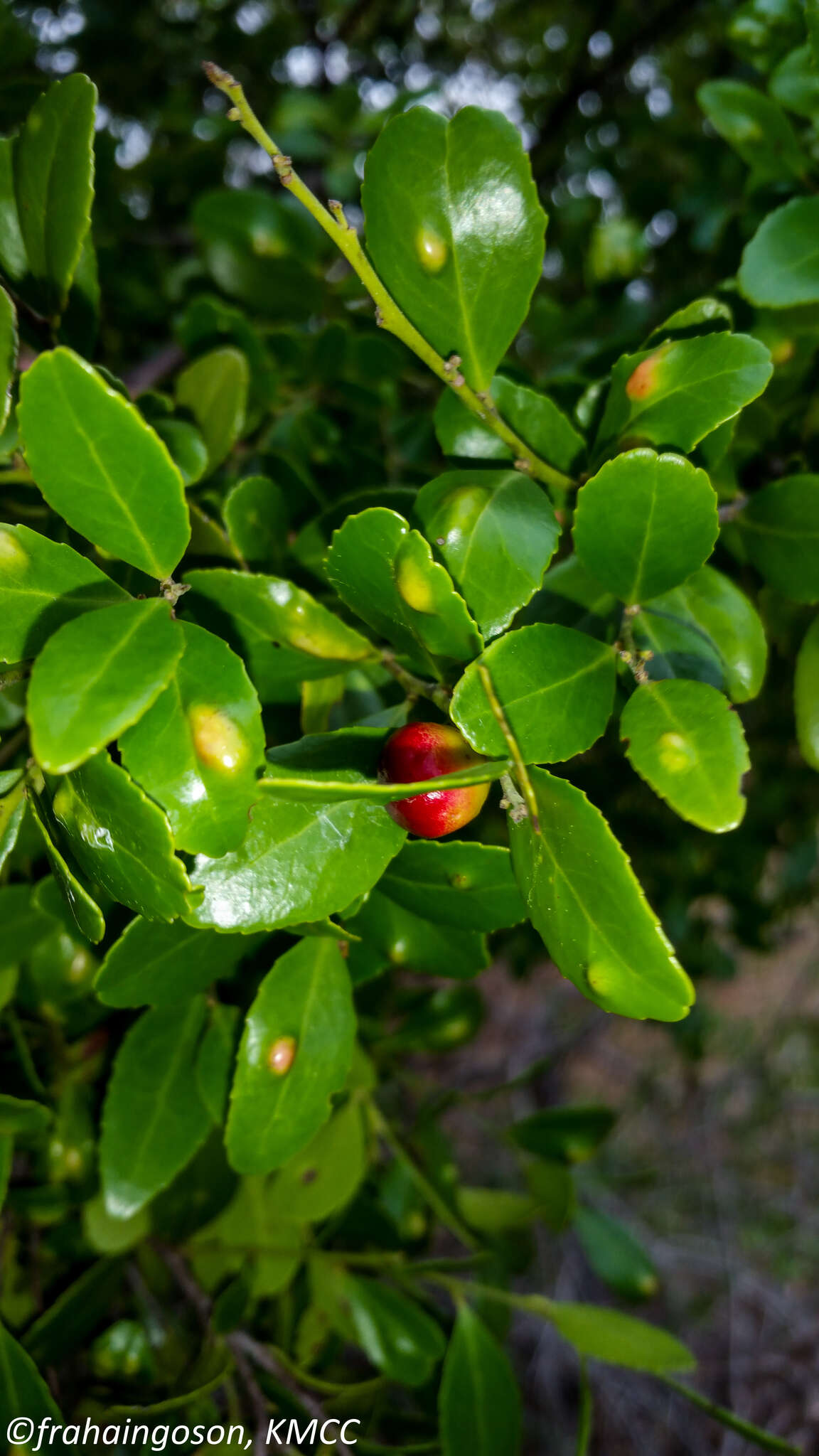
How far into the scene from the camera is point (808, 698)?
573 mm

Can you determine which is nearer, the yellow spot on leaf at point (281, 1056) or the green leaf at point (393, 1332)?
the yellow spot on leaf at point (281, 1056)

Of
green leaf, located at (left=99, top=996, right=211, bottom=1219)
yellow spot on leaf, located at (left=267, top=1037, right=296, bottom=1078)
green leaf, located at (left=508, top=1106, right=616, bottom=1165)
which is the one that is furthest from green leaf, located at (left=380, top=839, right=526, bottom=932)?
green leaf, located at (left=508, top=1106, right=616, bottom=1165)

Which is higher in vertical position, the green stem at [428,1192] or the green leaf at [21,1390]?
the green leaf at [21,1390]

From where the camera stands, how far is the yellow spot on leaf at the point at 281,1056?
1.84 ft

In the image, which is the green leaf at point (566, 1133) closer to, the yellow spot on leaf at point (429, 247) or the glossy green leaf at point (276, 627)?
the glossy green leaf at point (276, 627)

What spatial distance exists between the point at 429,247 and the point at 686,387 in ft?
0.55

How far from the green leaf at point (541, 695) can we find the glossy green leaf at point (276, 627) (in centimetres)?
12

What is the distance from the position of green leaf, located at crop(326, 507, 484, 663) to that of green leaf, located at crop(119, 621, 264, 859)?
81mm

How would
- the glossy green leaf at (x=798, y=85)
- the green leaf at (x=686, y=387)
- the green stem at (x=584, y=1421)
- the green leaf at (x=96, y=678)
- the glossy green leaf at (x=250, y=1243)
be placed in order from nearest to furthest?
the green leaf at (x=96, y=678), the green leaf at (x=686, y=387), the glossy green leaf at (x=798, y=85), the green stem at (x=584, y=1421), the glossy green leaf at (x=250, y=1243)

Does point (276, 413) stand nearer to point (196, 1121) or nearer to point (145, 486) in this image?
point (145, 486)

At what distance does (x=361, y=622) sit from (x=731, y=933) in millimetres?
1349

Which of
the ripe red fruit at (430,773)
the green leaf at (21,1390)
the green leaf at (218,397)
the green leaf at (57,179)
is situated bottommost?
the green leaf at (21,1390)

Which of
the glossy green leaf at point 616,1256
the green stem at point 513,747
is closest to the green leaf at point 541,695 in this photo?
the green stem at point 513,747

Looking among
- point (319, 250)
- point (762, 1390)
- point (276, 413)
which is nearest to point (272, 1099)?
point (276, 413)
